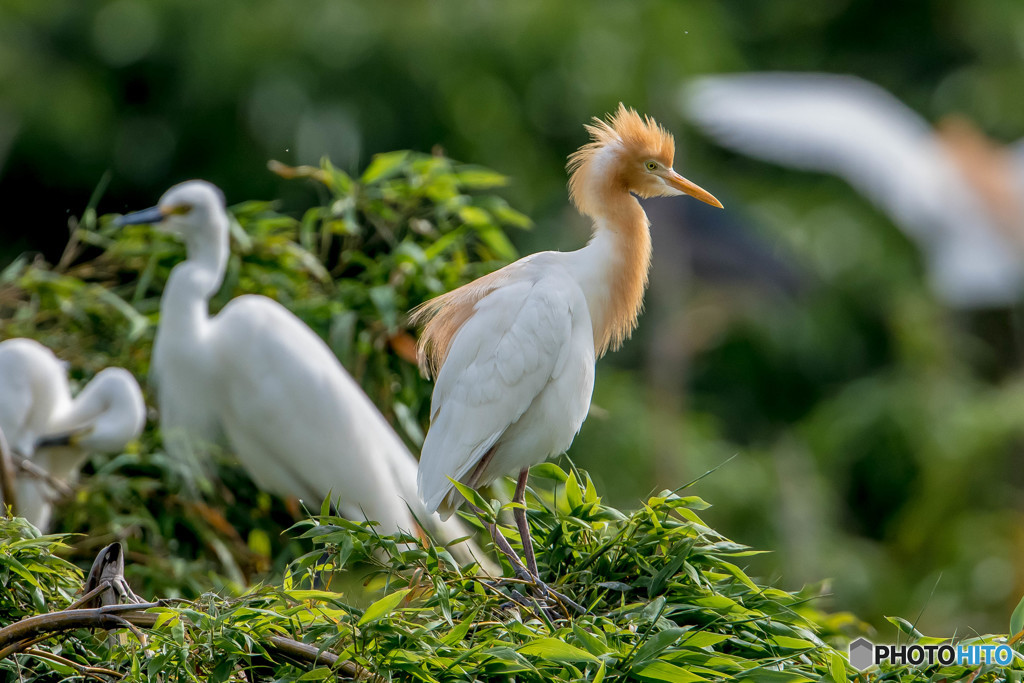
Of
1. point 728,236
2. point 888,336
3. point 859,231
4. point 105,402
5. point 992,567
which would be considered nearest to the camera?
point 105,402

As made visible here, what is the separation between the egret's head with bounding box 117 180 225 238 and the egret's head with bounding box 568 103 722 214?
136 centimetres

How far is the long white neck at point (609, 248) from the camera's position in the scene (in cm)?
174

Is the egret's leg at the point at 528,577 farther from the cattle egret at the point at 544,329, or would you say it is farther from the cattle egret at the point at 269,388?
the cattle egret at the point at 269,388

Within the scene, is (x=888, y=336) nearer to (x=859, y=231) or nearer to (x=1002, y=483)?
(x=859, y=231)

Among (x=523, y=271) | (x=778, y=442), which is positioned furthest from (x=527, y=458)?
(x=778, y=442)

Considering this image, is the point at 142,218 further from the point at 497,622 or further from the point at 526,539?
the point at 497,622

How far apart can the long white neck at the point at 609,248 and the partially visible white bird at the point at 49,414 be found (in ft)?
4.04

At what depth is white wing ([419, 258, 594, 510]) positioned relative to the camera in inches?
64.8

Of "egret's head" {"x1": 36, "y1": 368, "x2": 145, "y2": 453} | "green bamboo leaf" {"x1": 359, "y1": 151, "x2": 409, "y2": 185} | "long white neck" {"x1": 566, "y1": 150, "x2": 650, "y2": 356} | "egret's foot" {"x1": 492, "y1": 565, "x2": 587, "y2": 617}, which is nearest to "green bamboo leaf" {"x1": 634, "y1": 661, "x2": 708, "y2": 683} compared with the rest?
"egret's foot" {"x1": 492, "y1": 565, "x2": 587, "y2": 617}

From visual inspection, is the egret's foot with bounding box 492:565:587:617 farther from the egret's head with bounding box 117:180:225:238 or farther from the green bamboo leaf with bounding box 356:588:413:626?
the egret's head with bounding box 117:180:225:238

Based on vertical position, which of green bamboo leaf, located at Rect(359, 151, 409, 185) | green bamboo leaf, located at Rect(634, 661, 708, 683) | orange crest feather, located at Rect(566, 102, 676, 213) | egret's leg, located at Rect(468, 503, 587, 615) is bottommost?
green bamboo leaf, located at Rect(634, 661, 708, 683)

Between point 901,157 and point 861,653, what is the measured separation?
5062mm

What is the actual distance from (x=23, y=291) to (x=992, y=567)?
4883mm

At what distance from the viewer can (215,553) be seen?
9.13ft
